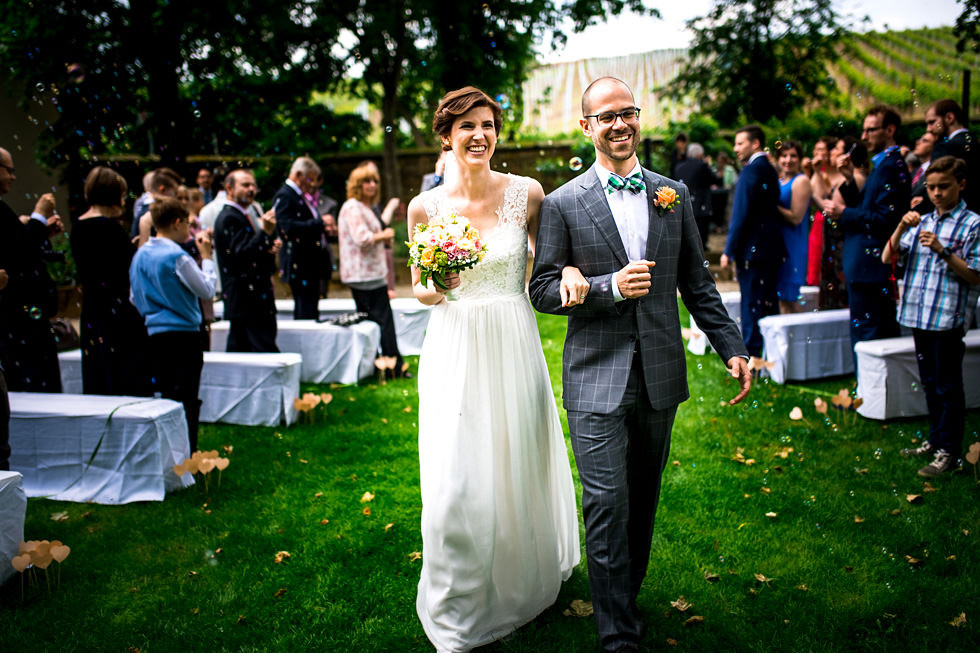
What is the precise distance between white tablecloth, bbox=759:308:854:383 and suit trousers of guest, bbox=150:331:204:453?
16.4 feet

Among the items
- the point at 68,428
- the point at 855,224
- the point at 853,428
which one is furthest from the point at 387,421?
the point at 855,224

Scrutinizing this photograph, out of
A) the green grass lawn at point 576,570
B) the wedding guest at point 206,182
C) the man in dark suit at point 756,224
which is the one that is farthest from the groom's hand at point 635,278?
the wedding guest at point 206,182

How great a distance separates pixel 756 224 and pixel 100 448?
234 inches

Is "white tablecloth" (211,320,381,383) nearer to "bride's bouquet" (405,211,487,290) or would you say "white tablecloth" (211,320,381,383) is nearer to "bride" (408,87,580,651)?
"bride" (408,87,580,651)

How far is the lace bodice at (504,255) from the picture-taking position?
3.21 m

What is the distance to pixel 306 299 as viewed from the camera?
26.2 ft

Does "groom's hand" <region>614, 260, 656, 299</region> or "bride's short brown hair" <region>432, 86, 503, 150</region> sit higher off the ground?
"bride's short brown hair" <region>432, 86, 503, 150</region>

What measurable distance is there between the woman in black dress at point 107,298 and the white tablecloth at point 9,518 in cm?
185

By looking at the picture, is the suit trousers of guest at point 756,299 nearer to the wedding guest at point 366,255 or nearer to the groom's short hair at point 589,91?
the wedding guest at point 366,255

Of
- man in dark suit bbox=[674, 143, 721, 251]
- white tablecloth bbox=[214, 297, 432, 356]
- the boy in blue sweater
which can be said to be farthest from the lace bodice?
man in dark suit bbox=[674, 143, 721, 251]

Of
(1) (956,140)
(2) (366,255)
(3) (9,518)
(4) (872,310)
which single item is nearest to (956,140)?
(1) (956,140)

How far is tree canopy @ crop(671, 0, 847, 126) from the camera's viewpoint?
47.6 feet

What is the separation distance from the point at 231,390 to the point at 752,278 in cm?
508

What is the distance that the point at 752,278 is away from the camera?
7.12m
